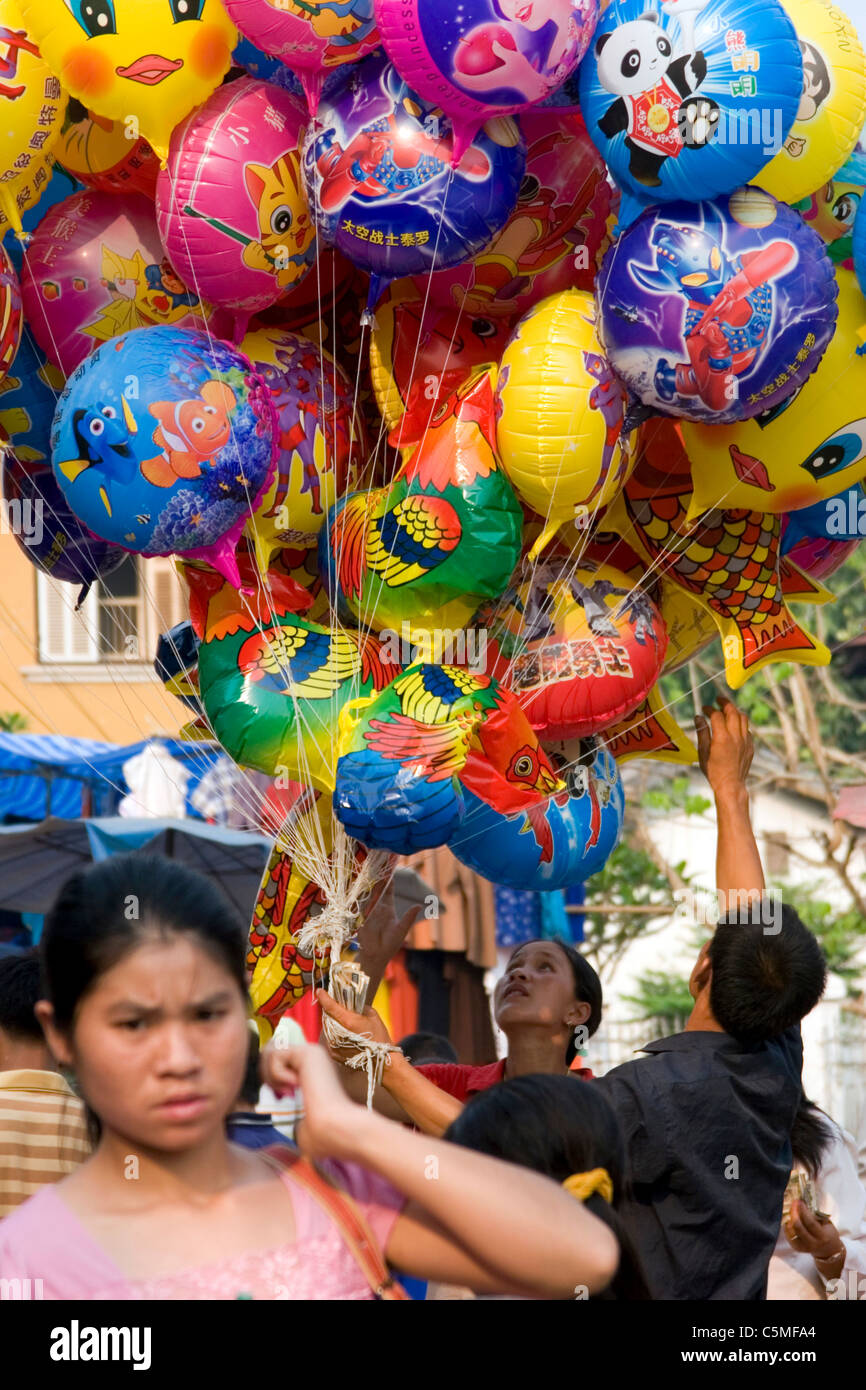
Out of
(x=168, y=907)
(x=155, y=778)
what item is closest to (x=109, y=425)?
(x=168, y=907)

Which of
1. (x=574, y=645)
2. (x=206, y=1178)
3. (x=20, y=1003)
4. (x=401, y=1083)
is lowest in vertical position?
(x=401, y=1083)

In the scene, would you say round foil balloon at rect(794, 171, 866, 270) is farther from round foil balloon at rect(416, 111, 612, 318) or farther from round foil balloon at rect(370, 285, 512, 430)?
round foil balloon at rect(370, 285, 512, 430)

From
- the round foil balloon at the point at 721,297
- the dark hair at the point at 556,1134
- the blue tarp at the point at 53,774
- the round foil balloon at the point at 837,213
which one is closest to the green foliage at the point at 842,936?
the blue tarp at the point at 53,774

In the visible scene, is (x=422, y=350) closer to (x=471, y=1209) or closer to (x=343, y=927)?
(x=343, y=927)

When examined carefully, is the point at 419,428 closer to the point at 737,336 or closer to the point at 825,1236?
the point at 737,336

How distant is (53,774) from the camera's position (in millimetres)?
7395

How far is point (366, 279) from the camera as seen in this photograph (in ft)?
10.6

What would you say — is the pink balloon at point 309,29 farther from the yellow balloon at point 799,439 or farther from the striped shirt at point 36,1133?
the striped shirt at point 36,1133

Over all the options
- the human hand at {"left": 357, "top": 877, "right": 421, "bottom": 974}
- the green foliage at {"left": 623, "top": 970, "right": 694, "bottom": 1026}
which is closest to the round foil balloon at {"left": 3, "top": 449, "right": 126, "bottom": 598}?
the human hand at {"left": 357, "top": 877, "right": 421, "bottom": 974}

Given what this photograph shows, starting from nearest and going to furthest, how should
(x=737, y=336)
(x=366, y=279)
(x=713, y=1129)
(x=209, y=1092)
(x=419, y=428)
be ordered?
(x=209, y=1092), (x=713, y=1129), (x=737, y=336), (x=419, y=428), (x=366, y=279)

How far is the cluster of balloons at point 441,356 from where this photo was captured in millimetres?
2623

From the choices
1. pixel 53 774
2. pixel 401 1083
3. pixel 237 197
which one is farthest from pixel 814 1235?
pixel 53 774

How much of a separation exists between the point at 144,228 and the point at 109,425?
2.06ft

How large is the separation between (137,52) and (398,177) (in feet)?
1.82
